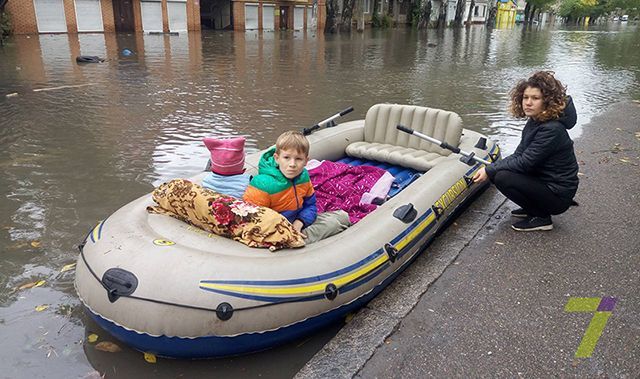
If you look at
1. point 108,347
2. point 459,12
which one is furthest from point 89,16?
point 459,12

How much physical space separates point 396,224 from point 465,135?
2.66 m

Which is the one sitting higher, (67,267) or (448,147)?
(448,147)

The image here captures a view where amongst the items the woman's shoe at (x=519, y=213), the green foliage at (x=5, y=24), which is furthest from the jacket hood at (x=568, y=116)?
the green foliage at (x=5, y=24)

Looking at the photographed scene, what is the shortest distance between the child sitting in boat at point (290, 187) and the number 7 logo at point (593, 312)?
169 centimetres

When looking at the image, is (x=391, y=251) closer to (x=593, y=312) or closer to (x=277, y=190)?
(x=277, y=190)

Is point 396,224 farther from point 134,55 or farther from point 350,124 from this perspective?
point 134,55

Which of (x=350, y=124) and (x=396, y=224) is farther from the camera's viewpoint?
(x=350, y=124)

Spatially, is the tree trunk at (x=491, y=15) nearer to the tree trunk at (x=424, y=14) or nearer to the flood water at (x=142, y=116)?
the tree trunk at (x=424, y=14)

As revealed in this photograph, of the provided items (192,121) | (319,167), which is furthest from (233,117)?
(319,167)

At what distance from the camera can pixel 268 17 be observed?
32562 mm

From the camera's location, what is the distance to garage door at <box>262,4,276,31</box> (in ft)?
106

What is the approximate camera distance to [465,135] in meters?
5.83

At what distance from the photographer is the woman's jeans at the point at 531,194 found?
164 inches

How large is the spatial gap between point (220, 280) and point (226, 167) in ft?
3.70
